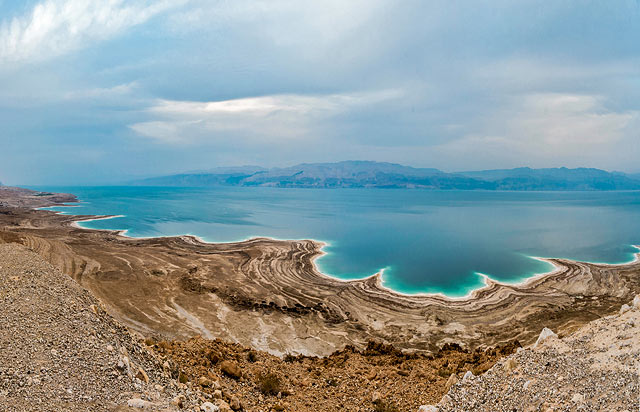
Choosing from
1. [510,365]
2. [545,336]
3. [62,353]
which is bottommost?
[510,365]

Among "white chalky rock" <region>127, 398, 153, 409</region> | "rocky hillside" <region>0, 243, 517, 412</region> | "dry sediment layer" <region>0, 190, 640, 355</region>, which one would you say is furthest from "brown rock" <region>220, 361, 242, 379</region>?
"dry sediment layer" <region>0, 190, 640, 355</region>

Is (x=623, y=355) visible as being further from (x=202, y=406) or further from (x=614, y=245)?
(x=614, y=245)

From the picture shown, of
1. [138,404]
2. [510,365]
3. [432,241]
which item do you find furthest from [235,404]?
[432,241]

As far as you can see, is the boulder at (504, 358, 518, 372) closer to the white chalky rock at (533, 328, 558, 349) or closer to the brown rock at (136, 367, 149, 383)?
the white chalky rock at (533, 328, 558, 349)

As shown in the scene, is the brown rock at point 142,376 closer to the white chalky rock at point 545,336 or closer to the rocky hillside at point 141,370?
the rocky hillside at point 141,370

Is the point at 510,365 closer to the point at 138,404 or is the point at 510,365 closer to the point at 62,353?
the point at 138,404

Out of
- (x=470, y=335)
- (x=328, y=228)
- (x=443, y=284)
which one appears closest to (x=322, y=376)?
(x=470, y=335)
